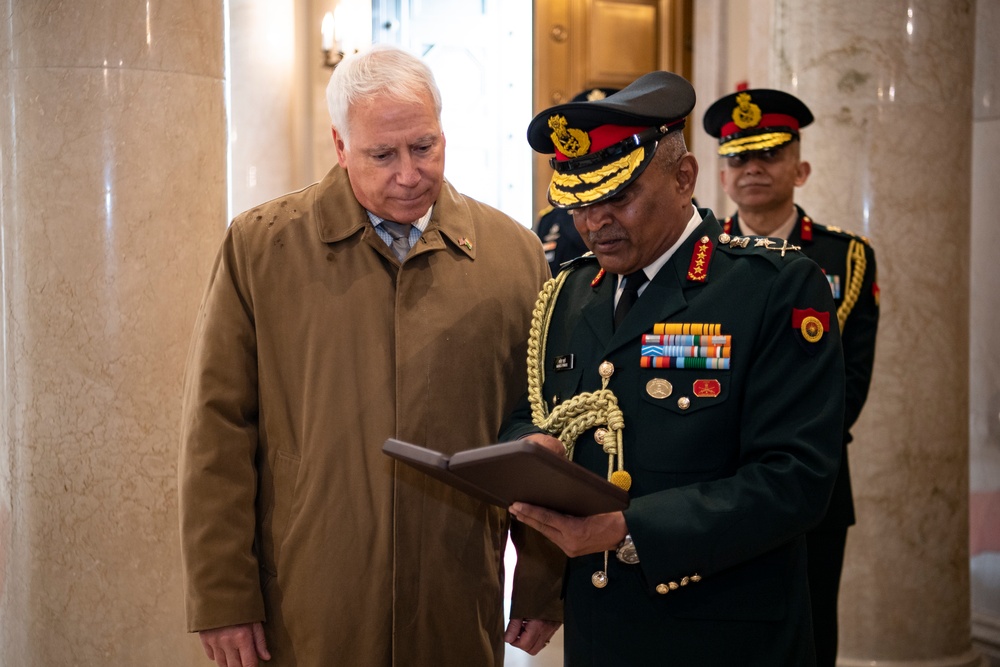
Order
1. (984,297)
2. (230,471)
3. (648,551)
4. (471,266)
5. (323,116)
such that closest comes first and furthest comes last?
(648,551) → (230,471) → (471,266) → (984,297) → (323,116)

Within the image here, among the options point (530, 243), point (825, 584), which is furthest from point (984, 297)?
point (530, 243)

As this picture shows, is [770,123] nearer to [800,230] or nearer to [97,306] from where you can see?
[800,230]

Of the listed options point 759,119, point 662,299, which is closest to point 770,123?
point 759,119

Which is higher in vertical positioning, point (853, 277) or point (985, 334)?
point (853, 277)

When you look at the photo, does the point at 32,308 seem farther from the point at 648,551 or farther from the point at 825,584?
the point at 825,584

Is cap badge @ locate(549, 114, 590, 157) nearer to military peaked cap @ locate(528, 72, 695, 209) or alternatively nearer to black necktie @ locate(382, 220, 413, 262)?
military peaked cap @ locate(528, 72, 695, 209)

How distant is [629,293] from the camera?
1965 mm

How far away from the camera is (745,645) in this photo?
1.80 metres

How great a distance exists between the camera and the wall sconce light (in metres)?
6.44

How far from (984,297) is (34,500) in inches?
141

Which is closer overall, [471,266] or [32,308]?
[471,266]

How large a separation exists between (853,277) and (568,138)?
62.9 inches

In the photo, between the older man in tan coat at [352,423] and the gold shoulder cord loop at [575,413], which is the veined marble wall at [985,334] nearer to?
the older man in tan coat at [352,423]

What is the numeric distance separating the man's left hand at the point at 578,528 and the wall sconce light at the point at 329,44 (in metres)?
5.15
